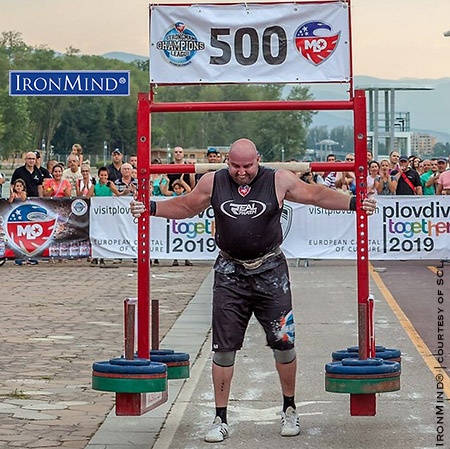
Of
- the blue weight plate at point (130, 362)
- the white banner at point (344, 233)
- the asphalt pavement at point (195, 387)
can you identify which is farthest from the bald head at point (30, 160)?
the blue weight plate at point (130, 362)

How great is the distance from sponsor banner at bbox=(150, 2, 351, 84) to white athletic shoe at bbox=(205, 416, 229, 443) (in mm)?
2252

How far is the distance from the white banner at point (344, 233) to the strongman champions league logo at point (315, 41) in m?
12.0

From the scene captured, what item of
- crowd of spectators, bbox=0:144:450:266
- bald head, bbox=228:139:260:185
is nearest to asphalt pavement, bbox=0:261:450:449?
bald head, bbox=228:139:260:185

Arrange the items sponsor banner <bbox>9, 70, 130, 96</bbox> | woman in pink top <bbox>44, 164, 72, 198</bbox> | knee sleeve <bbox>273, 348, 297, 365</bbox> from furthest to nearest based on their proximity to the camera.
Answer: sponsor banner <bbox>9, 70, 130, 96</bbox> → woman in pink top <bbox>44, 164, 72, 198</bbox> → knee sleeve <bbox>273, 348, 297, 365</bbox>

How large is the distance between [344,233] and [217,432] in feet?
42.0

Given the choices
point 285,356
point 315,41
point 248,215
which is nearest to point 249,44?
point 315,41

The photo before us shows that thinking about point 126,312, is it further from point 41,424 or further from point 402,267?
point 402,267

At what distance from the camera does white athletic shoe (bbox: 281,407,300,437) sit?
7277mm

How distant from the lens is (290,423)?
24.1 feet

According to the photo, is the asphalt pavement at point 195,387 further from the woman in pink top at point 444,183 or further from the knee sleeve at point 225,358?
the woman in pink top at point 444,183

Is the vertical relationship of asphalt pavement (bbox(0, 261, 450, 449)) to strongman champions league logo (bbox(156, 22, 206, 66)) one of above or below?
below

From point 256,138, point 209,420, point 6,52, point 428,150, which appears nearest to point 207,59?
point 209,420

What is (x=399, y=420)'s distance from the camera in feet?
25.2

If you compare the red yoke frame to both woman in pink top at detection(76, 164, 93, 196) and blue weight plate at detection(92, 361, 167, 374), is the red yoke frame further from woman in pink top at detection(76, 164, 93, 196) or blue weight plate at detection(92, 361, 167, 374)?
woman in pink top at detection(76, 164, 93, 196)
